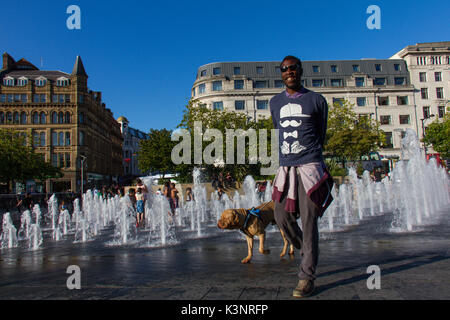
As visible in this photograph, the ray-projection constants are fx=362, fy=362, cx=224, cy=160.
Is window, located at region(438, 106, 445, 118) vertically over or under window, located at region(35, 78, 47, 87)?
under

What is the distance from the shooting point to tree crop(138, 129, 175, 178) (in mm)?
36844

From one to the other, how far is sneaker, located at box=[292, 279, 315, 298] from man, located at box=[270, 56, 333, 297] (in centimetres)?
10

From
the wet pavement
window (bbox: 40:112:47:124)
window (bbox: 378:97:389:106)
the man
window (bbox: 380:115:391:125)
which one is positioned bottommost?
the wet pavement

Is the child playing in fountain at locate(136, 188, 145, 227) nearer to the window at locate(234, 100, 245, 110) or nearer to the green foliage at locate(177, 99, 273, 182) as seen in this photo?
the green foliage at locate(177, 99, 273, 182)

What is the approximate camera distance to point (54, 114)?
201 ft

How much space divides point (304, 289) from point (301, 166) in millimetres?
1151

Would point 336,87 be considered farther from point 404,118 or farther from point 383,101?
point 404,118

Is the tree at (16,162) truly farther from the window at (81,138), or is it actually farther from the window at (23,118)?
the window at (81,138)

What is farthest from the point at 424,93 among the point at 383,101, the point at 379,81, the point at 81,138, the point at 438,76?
A: the point at 81,138

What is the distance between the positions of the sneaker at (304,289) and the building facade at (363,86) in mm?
57610

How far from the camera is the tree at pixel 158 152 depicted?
3684cm

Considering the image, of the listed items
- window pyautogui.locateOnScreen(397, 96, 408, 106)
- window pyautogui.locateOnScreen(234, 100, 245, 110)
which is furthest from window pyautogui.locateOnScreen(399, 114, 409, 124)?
window pyautogui.locateOnScreen(234, 100, 245, 110)
